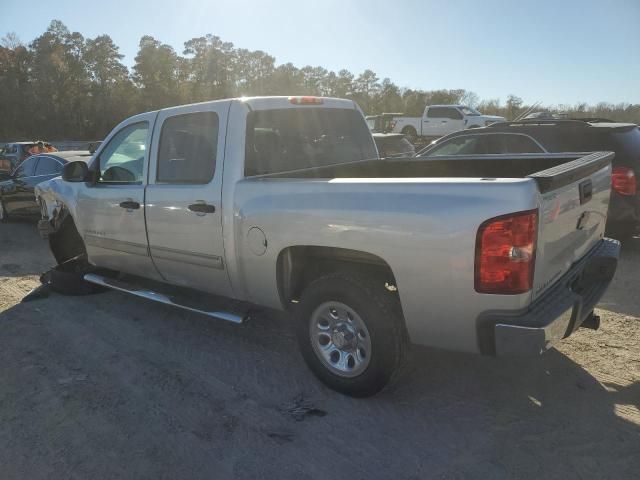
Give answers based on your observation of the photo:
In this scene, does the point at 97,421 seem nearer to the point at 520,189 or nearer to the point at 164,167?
the point at 164,167

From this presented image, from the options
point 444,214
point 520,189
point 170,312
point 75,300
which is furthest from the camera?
point 75,300

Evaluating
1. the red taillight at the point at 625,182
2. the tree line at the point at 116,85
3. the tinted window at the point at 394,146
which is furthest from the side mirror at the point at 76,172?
Result: the tree line at the point at 116,85

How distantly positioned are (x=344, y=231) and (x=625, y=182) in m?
4.64

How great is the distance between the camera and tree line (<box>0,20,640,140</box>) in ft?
188

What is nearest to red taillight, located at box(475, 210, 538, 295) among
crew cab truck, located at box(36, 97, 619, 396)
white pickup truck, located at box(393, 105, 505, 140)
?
crew cab truck, located at box(36, 97, 619, 396)

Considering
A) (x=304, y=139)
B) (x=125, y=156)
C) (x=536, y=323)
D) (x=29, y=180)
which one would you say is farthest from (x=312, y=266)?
(x=29, y=180)

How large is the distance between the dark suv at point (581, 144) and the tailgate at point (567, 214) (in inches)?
109

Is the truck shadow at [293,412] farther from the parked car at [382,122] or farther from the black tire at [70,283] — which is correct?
the parked car at [382,122]

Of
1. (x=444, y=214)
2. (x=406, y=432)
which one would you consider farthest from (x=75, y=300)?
(x=444, y=214)

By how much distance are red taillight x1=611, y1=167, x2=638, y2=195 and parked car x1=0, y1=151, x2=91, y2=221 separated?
9039 mm

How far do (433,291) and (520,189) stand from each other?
0.69 m

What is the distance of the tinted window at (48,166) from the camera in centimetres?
945

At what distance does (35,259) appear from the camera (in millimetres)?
7297

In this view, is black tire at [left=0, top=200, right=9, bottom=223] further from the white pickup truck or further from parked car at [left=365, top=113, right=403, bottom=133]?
parked car at [left=365, top=113, right=403, bottom=133]
